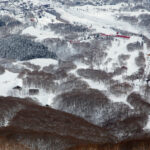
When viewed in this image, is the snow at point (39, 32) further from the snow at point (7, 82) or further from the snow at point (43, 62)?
the snow at point (7, 82)

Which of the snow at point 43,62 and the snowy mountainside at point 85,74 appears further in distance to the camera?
→ the snow at point 43,62

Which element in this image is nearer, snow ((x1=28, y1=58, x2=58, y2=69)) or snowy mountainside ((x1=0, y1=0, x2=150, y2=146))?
snowy mountainside ((x1=0, y1=0, x2=150, y2=146))

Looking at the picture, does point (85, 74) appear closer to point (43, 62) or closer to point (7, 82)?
point (43, 62)

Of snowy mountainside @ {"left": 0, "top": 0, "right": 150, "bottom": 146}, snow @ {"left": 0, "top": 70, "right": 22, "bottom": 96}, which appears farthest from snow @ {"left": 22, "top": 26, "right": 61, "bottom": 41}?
snow @ {"left": 0, "top": 70, "right": 22, "bottom": 96}

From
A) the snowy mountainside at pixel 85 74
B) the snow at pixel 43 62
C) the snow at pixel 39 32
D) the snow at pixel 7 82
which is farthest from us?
the snow at pixel 39 32

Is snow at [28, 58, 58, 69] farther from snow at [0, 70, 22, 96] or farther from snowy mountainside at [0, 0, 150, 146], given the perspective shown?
snow at [0, 70, 22, 96]

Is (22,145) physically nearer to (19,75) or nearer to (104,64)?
(19,75)

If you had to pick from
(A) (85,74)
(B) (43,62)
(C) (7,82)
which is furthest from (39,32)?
(C) (7,82)

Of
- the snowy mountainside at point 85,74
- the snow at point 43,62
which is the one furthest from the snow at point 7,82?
the snow at point 43,62
